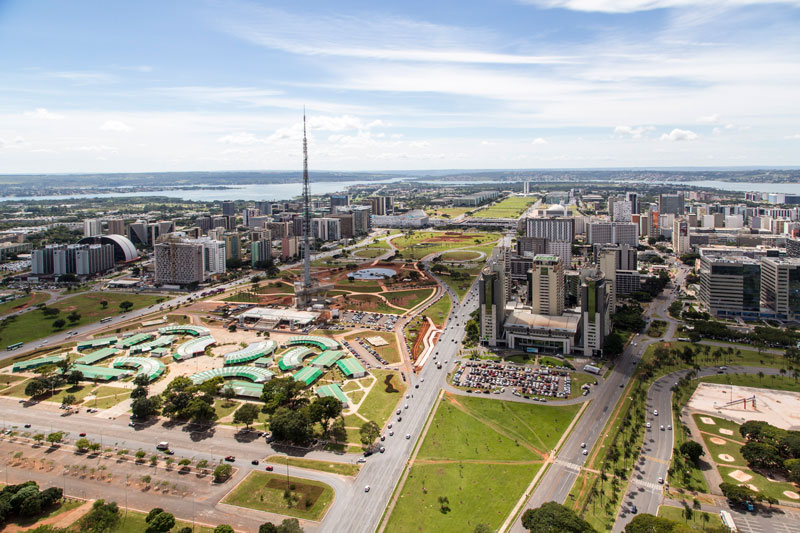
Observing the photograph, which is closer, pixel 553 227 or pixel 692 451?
pixel 692 451

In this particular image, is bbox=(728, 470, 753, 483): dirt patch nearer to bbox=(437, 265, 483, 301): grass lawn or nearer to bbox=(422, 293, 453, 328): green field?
bbox=(422, 293, 453, 328): green field

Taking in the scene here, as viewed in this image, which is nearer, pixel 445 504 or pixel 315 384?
pixel 445 504

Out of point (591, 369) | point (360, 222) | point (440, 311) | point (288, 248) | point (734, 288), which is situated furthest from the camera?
point (360, 222)

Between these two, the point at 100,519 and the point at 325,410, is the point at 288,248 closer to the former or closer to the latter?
the point at 325,410

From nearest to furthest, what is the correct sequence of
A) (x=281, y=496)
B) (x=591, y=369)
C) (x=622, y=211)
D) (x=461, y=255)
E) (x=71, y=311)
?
1. (x=281, y=496)
2. (x=591, y=369)
3. (x=71, y=311)
4. (x=461, y=255)
5. (x=622, y=211)

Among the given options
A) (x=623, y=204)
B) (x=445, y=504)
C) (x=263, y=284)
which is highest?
(x=623, y=204)

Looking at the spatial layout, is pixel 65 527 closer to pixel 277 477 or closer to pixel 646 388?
pixel 277 477

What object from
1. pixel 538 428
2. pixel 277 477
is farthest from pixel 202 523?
pixel 538 428

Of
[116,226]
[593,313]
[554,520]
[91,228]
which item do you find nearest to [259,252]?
[116,226]
